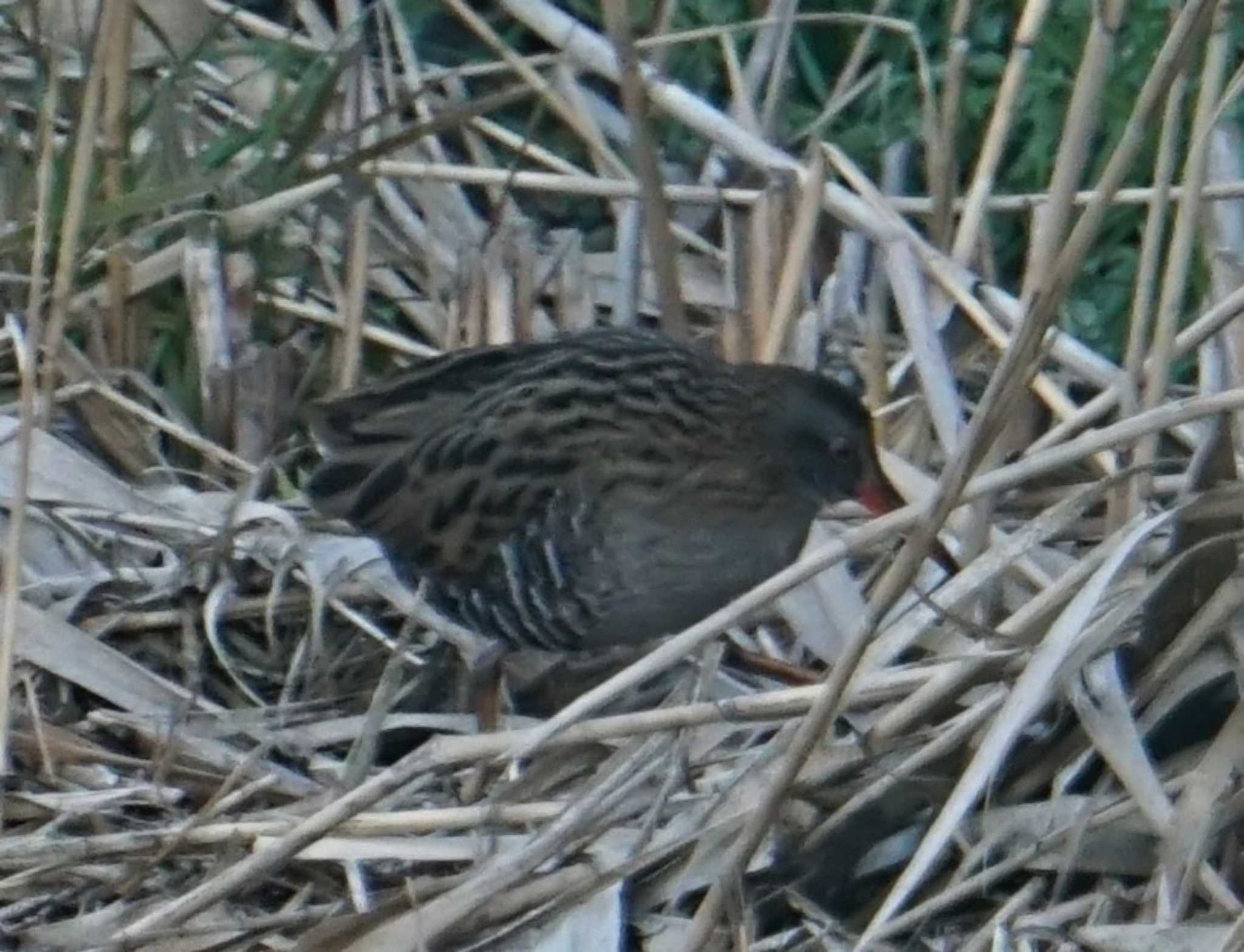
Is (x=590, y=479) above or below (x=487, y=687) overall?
above

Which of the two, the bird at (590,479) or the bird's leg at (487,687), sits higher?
the bird at (590,479)

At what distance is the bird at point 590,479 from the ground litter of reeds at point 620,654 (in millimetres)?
93

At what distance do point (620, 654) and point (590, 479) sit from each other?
0.31m

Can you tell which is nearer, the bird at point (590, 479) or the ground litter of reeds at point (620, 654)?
the ground litter of reeds at point (620, 654)

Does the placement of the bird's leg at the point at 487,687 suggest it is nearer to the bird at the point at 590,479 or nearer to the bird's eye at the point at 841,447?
the bird at the point at 590,479

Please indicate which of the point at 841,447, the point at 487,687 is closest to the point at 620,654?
the point at 487,687

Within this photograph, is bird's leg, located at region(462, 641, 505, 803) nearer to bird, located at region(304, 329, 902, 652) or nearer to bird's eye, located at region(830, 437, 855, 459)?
bird, located at region(304, 329, 902, 652)

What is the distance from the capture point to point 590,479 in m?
3.08

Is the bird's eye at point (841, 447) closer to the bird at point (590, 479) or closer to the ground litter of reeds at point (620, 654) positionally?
the bird at point (590, 479)

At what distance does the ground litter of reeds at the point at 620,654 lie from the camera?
2.52 m

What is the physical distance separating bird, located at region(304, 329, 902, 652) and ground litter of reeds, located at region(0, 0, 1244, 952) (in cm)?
9

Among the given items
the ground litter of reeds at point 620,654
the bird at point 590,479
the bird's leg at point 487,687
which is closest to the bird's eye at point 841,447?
the bird at point 590,479

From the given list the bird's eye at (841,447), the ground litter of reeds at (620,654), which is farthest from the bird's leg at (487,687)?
the bird's eye at (841,447)

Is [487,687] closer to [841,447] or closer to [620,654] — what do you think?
[620,654]
